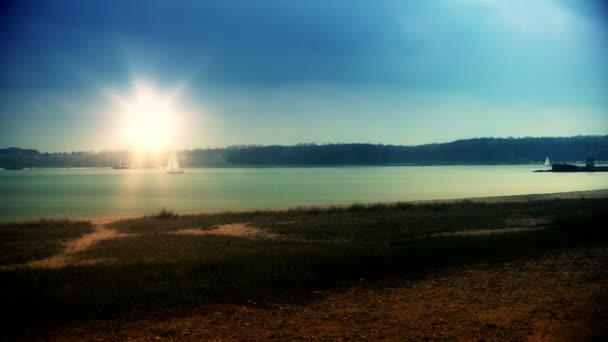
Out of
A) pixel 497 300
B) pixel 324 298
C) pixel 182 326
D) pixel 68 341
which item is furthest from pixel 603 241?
pixel 68 341

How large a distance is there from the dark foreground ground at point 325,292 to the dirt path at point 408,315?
0.02 metres

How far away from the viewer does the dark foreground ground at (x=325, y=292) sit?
20.0 feet

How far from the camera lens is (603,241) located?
12172mm

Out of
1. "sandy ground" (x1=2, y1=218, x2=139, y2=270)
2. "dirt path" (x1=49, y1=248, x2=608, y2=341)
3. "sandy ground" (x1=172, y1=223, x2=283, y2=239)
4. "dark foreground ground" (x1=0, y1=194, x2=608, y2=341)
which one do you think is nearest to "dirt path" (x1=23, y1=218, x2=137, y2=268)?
"sandy ground" (x1=2, y1=218, x2=139, y2=270)

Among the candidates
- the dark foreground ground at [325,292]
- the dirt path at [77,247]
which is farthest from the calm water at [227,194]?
the dark foreground ground at [325,292]

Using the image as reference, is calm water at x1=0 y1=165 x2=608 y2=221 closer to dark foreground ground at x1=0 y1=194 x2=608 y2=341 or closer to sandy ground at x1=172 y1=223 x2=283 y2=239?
sandy ground at x1=172 y1=223 x2=283 y2=239

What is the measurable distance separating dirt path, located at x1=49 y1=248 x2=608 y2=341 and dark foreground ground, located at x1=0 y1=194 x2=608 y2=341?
19mm

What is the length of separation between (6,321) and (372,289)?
5.21m

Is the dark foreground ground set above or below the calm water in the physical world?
above

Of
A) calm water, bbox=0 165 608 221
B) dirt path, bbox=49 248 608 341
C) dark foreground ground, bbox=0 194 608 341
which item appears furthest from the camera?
calm water, bbox=0 165 608 221

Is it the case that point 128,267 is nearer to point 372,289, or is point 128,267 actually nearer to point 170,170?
point 372,289

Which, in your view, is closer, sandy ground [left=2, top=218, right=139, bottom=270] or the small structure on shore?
sandy ground [left=2, top=218, right=139, bottom=270]

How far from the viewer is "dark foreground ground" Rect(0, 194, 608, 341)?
6.09m

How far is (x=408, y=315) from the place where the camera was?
21.8 ft
